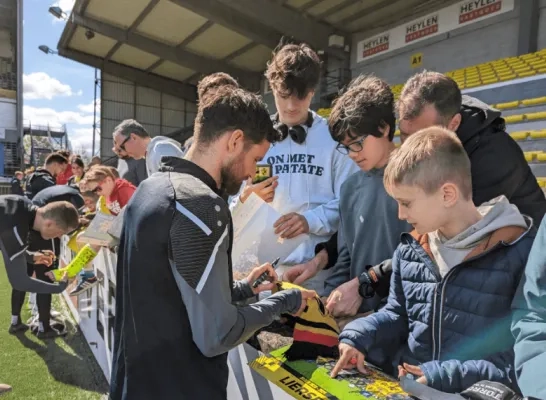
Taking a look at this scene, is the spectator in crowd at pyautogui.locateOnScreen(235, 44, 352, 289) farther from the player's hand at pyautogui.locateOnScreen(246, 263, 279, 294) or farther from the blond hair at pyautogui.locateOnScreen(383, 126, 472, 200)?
the blond hair at pyautogui.locateOnScreen(383, 126, 472, 200)

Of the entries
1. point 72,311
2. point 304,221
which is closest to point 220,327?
point 304,221

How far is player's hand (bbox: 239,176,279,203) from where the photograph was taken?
1749mm

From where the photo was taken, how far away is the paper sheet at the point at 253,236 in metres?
1.57

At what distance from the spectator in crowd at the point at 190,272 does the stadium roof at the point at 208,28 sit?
11.9 m

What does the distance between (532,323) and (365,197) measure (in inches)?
30.6

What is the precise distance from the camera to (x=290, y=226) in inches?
63.4

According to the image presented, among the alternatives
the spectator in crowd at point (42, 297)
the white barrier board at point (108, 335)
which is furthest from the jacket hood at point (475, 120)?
the spectator in crowd at point (42, 297)

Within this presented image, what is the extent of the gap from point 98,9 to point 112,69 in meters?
5.82

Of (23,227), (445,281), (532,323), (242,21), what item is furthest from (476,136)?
(242,21)

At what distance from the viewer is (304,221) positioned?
166cm

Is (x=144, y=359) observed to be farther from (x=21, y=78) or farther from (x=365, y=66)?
(x=21, y=78)

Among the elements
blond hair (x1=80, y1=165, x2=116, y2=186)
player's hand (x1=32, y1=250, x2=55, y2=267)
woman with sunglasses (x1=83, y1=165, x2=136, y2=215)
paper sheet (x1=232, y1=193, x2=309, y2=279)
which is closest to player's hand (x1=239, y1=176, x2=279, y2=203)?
paper sheet (x1=232, y1=193, x2=309, y2=279)

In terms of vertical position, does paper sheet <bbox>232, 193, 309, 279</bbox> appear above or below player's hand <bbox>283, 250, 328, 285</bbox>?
above

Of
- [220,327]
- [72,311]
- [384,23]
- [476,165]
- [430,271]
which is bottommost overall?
[72,311]
